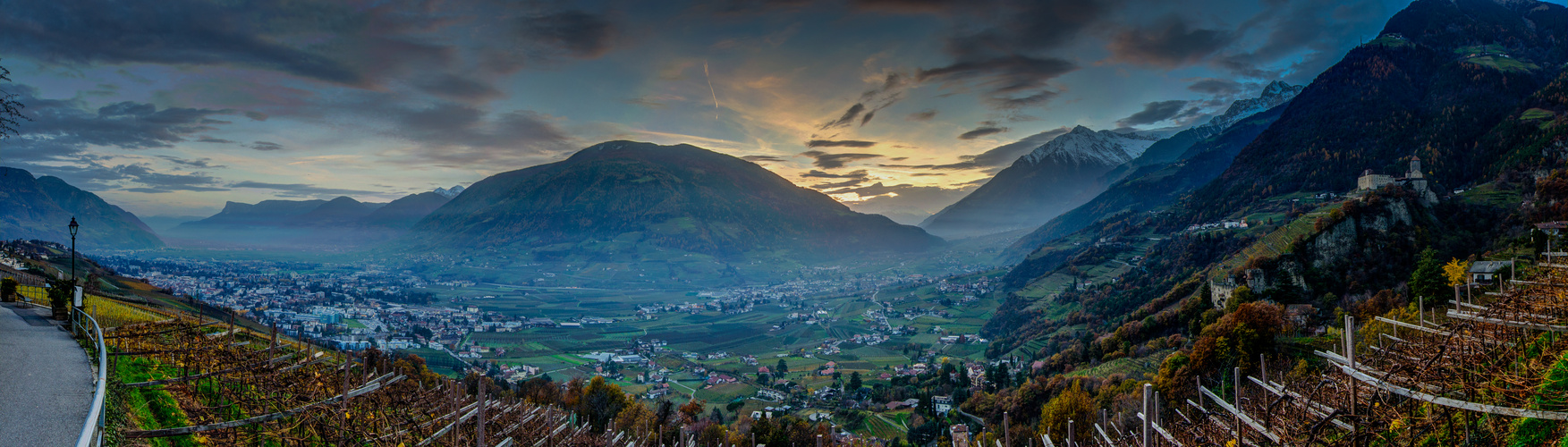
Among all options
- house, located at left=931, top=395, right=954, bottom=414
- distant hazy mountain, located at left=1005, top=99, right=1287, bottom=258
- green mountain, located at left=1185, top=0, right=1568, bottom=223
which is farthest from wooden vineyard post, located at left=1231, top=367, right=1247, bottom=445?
distant hazy mountain, located at left=1005, top=99, right=1287, bottom=258

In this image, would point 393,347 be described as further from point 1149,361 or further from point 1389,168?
point 1389,168

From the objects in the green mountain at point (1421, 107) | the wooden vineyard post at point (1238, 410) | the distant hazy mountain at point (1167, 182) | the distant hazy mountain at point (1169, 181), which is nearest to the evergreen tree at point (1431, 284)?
the wooden vineyard post at point (1238, 410)

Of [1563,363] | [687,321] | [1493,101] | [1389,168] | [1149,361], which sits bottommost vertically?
[687,321]

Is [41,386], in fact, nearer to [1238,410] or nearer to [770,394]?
[1238,410]

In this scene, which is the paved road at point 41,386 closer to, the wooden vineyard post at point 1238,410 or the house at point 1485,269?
the wooden vineyard post at point 1238,410

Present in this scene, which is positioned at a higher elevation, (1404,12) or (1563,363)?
(1404,12)

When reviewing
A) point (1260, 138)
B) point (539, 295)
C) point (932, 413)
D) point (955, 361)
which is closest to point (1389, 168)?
point (1260, 138)

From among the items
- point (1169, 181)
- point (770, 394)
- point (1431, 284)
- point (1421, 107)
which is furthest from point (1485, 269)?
point (1169, 181)

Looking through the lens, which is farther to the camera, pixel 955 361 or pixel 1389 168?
pixel 1389 168
